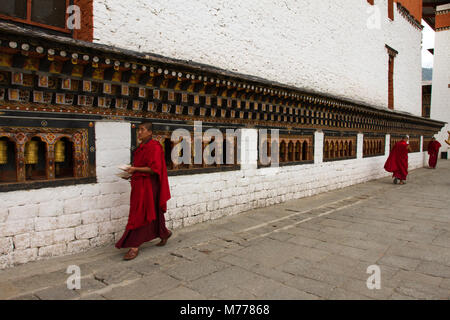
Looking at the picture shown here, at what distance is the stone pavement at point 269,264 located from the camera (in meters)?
3.04

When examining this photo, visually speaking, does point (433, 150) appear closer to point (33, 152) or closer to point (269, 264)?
point (269, 264)

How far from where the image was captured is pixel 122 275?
341 cm

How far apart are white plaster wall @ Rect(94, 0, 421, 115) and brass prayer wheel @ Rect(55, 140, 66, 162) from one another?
1.59 meters

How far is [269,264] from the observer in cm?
377

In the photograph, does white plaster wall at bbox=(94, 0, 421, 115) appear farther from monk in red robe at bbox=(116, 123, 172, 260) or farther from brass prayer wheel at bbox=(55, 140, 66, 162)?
monk in red robe at bbox=(116, 123, 172, 260)

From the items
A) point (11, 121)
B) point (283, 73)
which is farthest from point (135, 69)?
point (283, 73)

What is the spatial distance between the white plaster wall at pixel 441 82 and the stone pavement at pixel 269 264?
2100 centimetres

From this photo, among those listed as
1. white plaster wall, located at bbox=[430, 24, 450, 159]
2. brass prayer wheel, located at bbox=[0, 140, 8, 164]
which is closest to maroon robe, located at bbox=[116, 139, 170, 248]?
brass prayer wheel, located at bbox=[0, 140, 8, 164]

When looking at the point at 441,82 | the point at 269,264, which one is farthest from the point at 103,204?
the point at 441,82

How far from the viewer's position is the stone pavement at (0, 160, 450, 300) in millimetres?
3045

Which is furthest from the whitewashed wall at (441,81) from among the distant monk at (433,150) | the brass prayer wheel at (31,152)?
the brass prayer wheel at (31,152)

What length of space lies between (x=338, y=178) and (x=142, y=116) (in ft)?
23.7

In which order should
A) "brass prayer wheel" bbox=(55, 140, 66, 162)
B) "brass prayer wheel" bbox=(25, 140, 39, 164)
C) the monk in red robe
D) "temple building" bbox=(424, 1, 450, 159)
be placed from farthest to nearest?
"temple building" bbox=(424, 1, 450, 159), "brass prayer wheel" bbox=(55, 140, 66, 162), the monk in red robe, "brass prayer wheel" bbox=(25, 140, 39, 164)
